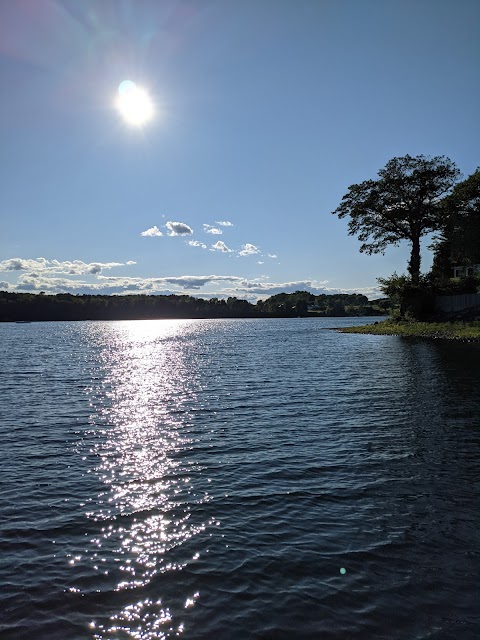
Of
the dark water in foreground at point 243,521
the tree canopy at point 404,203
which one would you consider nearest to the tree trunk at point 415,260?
the tree canopy at point 404,203

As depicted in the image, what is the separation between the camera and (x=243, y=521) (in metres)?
11.0

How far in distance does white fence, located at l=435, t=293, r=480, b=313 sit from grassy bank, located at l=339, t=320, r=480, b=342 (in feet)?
20.1

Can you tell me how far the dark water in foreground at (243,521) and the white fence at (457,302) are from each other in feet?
192

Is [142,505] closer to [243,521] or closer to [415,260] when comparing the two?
[243,521]

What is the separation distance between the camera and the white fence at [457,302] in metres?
76.4

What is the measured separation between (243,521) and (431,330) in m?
67.0

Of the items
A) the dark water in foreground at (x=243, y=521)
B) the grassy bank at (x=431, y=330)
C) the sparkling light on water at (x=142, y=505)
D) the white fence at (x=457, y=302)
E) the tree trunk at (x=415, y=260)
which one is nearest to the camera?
the dark water in foreground at (x=243, y=521)

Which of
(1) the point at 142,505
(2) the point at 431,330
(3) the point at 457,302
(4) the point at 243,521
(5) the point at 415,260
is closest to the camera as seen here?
(4) the point at 243,521

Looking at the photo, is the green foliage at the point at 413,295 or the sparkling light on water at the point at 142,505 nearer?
the sparkling light on water at the point at 142,505

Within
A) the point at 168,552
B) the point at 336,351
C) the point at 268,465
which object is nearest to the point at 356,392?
the point at 268,465

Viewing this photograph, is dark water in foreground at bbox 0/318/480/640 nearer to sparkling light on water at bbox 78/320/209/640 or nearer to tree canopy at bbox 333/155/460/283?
sparkling light on water at bbox 78/320/209/640

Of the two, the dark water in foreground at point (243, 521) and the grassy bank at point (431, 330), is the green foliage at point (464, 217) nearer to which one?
the grassy bank at point (431, 330)

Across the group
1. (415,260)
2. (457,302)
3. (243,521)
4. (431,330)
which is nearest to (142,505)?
(243,521)

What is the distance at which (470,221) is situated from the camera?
7850 cm
